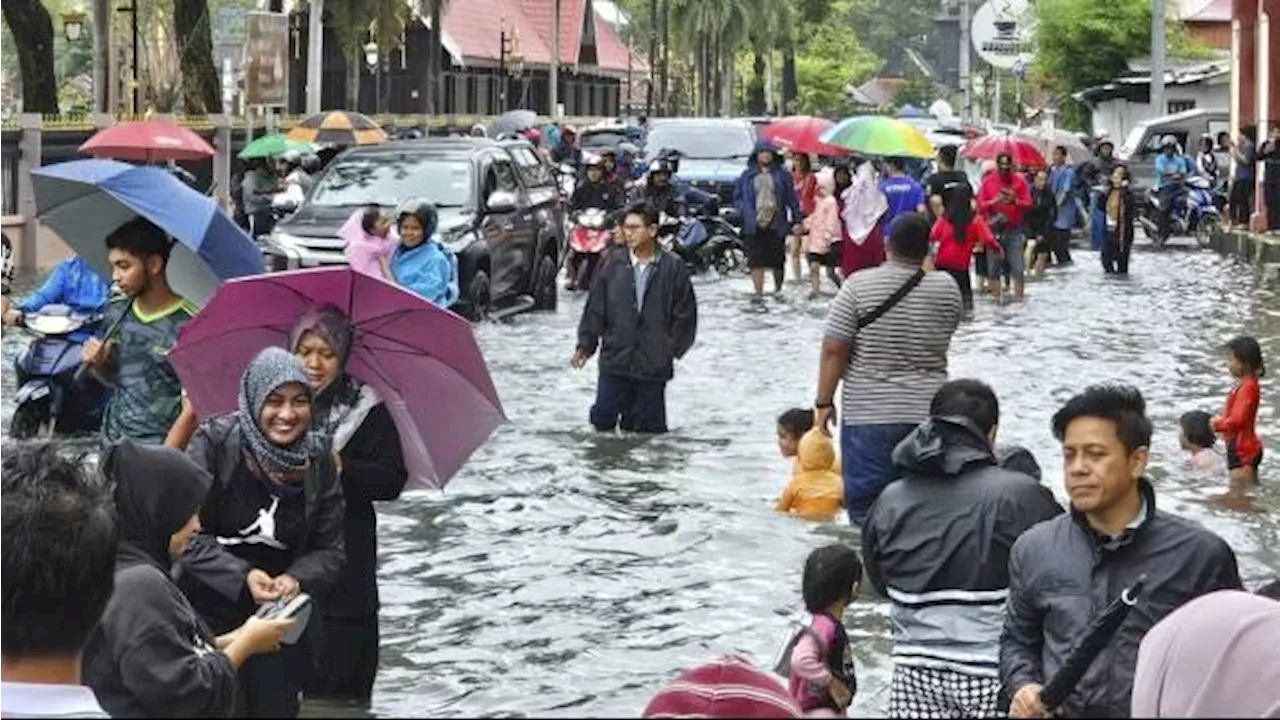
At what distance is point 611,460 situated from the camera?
1445 centimetres

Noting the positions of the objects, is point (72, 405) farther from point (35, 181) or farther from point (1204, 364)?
point (1204, 364)

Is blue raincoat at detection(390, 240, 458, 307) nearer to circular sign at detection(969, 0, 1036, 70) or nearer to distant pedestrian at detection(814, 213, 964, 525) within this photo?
distant pedestrian at detection(814, 213, 964, 525)

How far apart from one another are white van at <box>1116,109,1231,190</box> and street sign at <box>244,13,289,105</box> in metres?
13.2

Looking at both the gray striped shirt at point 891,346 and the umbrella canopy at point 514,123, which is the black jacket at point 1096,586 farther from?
the umbrella canopy at point 514,123

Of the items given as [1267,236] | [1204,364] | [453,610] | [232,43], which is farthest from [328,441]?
[232,43]

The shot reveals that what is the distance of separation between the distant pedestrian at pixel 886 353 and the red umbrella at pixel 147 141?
49.9ft

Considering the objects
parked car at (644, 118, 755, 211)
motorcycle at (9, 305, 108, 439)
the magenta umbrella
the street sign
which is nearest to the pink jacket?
parked car at (644, 118, 755, 211)

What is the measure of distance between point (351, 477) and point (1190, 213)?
31.9 meters

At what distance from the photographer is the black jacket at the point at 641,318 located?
14438mm

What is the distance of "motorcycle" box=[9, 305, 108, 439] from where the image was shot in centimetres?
1456

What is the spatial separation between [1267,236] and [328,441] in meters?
27.2

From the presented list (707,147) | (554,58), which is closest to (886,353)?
(707,147)

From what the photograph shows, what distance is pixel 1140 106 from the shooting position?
59.3 meters

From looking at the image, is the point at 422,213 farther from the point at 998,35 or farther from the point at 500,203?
the point at 998,35
